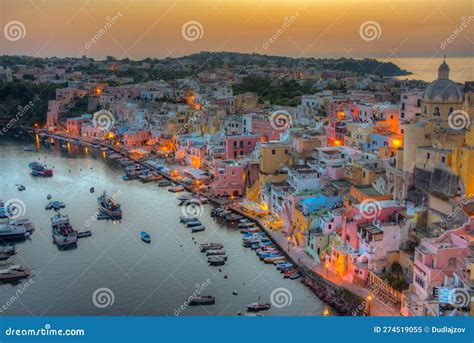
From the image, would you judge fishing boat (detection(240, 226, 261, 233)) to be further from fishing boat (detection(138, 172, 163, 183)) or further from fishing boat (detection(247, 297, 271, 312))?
fishing boat (detection(138, 172, 163, 183))

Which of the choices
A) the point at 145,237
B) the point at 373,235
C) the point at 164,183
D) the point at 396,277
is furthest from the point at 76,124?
the point at 396,277

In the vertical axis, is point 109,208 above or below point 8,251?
above

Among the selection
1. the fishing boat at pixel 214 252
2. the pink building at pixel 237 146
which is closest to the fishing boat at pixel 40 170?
the pink building at pixel 237 146

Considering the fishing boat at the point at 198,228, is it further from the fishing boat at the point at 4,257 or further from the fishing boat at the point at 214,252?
the fishing boat at the point at 4,257

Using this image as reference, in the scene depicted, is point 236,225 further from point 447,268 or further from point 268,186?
point 447,268

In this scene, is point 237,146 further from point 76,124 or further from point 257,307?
point 76,124
